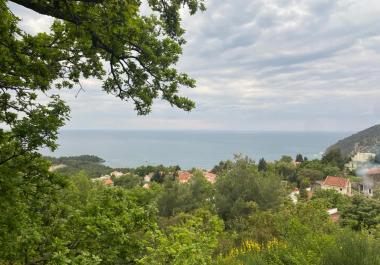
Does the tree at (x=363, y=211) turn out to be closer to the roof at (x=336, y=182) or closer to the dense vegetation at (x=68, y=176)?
the dense vegetation at (x=68, y=176)

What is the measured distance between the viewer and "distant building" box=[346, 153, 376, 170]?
83081 millimetres

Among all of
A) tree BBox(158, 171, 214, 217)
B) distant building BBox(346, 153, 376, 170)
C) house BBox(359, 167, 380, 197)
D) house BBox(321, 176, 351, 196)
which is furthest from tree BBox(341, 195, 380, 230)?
distant building BBox(346, 153, 376, 170)

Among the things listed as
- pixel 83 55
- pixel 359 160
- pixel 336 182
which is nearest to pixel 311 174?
pixel 336 182

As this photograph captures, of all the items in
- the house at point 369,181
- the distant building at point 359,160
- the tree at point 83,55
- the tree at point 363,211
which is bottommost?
the house at point 369,181

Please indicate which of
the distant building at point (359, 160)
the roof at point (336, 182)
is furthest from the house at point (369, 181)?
the distant building at point (359, 160)

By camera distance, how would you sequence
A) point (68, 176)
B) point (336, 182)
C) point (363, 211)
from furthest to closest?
point (336, 182), point (363, 211), point (68, 176)

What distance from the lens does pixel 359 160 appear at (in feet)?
293

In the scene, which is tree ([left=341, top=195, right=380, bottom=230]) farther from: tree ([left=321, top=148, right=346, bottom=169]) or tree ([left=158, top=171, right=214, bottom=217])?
tree ([left=321, top=148, right=346, bottom=169])

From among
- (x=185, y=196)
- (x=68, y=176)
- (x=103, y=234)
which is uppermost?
(x=68, y=176)

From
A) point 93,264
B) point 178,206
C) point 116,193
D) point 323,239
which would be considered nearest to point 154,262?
point 93,264

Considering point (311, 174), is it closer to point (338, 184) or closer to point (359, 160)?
point (338, 184)

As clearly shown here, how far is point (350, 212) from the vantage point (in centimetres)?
2389

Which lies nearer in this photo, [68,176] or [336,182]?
[68,176]

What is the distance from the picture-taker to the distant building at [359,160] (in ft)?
273
